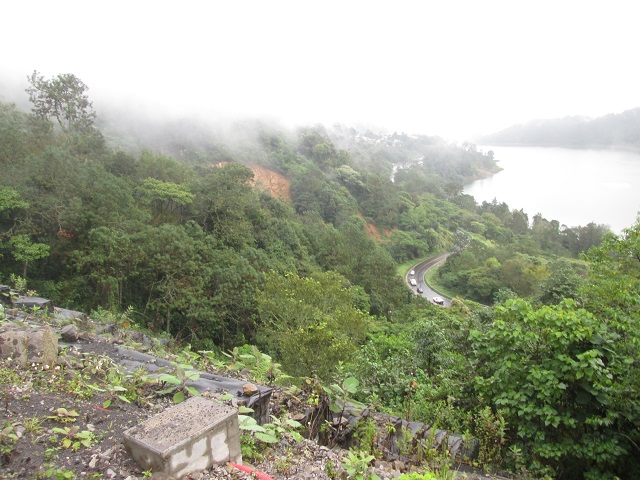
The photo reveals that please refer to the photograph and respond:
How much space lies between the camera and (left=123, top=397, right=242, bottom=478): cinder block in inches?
94.6

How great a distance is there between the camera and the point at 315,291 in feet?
36.3

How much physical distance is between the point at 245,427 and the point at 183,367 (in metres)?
0.98

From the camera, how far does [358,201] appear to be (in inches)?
1591

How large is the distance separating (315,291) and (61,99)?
57.5 feet

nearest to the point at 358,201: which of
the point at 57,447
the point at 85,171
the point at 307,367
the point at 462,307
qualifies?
the point at 462,307

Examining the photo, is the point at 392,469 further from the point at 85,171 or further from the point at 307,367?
the point at 85,171

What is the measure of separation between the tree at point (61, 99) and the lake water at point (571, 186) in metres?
53.2

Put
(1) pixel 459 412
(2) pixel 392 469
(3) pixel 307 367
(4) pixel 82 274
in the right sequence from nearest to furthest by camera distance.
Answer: (2) pixel 392 469
(1) pixel 459 412
(3) pixel 307 367
(4) pixel 82 274

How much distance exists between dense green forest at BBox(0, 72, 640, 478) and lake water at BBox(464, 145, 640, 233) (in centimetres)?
3249

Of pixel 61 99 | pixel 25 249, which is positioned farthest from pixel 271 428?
pixel 61 99

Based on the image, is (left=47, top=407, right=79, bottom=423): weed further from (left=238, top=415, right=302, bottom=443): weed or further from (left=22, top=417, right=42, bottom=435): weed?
(left=238, top=415, right=302, bottom=443): weed

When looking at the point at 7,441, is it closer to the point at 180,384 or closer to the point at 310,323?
the point at 180,384

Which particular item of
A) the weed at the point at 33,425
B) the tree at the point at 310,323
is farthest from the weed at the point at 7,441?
the tree at the point at 310,323

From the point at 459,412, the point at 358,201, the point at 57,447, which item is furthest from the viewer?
the point at 358,201
